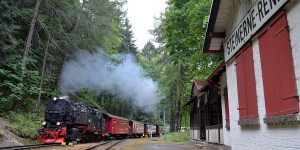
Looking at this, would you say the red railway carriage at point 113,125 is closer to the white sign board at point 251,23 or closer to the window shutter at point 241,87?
the white sign board at point 251,23

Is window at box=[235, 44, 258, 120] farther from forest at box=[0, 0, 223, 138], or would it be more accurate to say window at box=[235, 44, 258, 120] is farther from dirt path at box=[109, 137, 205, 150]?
dirt path at box=[109, 137, 205, 150]

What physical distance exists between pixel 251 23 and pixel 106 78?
31.7m

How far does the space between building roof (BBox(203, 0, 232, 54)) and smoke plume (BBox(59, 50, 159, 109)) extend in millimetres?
21367

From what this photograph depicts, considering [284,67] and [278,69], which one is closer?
[284,67]

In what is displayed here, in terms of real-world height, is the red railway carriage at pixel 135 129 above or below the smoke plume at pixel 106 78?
below

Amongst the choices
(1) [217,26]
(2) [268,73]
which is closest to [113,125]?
(1) [217,26]

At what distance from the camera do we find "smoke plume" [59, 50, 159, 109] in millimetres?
29188

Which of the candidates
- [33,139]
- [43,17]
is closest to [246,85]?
[33,139]

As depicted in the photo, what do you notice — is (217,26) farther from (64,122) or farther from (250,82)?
(64,122)

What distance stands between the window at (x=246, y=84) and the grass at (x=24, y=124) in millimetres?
15075

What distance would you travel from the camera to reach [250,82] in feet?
21.6

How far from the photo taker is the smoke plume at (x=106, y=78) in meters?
29.2

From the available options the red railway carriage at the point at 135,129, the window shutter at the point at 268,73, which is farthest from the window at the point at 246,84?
the red railway carriage at the point at 135,129

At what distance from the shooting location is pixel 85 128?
2112cm
